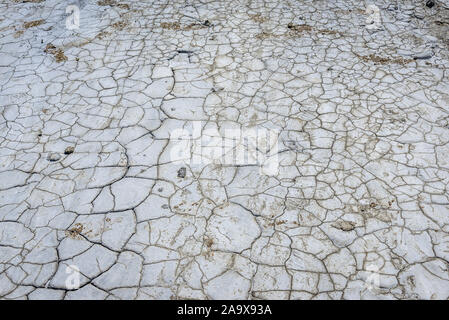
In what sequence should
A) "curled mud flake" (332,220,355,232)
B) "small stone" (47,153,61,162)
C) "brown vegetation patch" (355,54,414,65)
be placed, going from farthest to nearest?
"brown vegetation patch" (355,54,414,65)
"small stone" (47,153,61,162)
"curled mud flake" (332,220,355,232)

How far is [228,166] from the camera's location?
291cm

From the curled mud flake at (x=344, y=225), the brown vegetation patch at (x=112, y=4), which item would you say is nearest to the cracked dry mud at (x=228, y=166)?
the curled mud flake at (x=344, y=225)

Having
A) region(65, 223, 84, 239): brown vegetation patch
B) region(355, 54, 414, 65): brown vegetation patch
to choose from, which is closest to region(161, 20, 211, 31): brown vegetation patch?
region(355, 54, 414, 65): brown vegetation patch

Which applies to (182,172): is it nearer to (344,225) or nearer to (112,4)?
(344,225)

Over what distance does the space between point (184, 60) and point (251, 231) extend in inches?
97.8

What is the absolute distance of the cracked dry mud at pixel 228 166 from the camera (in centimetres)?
223

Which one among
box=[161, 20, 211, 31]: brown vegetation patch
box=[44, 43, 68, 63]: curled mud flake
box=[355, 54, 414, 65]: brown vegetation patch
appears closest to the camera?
box=[355, 54, 414, 65]: brown vegetation patch

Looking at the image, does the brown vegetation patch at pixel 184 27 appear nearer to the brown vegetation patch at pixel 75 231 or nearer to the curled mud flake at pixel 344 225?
the brown vegetation patch at pixel 75 231

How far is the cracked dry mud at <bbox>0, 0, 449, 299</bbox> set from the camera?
2230 millimetres

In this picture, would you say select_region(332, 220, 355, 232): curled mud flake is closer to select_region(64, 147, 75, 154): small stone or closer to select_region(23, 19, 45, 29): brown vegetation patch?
select_region(64, 147, 75, 154): small stone

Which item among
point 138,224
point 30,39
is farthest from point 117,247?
point 30,39

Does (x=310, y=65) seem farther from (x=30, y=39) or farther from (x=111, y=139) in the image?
(x=30, y=39)

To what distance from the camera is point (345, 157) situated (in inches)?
115

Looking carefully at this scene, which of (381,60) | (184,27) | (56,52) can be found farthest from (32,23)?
(381,60)
